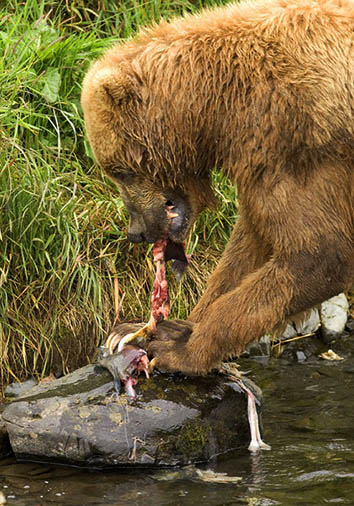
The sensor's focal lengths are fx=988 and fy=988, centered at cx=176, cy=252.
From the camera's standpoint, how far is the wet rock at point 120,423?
4879mm

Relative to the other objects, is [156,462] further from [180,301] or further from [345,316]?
[345,316]

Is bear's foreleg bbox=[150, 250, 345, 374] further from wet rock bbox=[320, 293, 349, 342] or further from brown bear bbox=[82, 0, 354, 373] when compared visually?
wet rock bbox=[320, 293, 349, 342]

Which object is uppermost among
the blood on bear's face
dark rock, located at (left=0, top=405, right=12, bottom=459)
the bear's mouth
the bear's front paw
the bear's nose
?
the blood on bear's face

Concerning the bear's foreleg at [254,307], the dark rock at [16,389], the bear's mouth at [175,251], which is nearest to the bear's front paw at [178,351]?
the bear's foreleg at [254,307]

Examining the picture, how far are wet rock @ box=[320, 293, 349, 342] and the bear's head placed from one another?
2.36 metres

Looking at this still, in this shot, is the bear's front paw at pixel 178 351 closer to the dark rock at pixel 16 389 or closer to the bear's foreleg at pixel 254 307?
the bear's foreleg at pixel 254 307

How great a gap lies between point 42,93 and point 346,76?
9.65 feet

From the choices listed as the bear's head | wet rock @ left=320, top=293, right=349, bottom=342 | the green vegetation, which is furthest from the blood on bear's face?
wet rock @ left=320, top=293, right=349, bottom=342

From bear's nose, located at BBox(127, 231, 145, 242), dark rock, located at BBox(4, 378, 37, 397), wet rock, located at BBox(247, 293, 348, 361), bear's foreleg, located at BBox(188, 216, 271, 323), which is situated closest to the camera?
bear's nose, located at BBox(127, 231, 145, 242)

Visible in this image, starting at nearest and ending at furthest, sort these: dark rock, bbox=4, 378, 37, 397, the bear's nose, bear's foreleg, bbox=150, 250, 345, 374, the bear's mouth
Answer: bear's foreleg, bbox=150, 250, 345, 374 < the bear's nose < the bear's mouth < dark rock, bbox=4, 378, 37, 397

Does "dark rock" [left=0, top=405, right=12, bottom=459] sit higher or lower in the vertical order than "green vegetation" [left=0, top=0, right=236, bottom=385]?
lower

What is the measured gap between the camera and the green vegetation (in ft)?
20.3

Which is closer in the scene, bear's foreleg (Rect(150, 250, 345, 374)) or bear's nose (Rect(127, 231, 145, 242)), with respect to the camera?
bear's foreleg (Rect(150, 250, 345, 374))

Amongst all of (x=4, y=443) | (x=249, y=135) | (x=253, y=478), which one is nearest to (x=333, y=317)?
(x=253, y=478)
